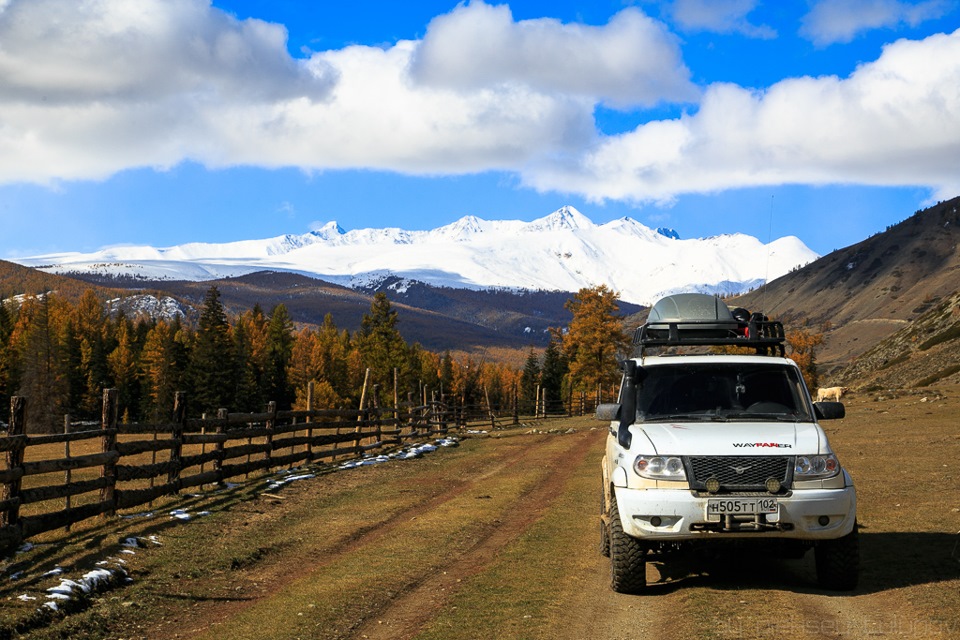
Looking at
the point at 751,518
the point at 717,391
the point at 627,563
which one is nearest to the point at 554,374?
the point at 717,391

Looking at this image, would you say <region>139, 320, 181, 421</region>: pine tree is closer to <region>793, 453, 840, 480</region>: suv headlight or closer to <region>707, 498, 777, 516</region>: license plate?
<region>707, 498, 777, 516</region>: license plate

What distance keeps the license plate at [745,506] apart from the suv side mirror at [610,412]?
2.11m

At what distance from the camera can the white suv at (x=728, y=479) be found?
8.91 meters

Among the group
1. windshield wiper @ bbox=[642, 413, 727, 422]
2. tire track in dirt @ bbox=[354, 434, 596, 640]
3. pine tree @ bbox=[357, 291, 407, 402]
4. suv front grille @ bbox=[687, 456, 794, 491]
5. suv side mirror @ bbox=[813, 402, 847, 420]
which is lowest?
tire track in dirt @ bbox=[354, 434, 596, 640]

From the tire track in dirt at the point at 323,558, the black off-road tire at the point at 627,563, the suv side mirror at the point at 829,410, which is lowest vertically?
the tire track in dirt at the point at 323,558

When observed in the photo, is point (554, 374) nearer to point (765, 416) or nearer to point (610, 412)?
point (610, 412)

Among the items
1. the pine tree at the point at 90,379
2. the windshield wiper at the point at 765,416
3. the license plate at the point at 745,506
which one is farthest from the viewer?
the pine tree at the point at 90,379

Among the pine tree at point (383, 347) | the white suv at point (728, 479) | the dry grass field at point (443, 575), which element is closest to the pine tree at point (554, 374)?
the pine tree at point (383, 347)

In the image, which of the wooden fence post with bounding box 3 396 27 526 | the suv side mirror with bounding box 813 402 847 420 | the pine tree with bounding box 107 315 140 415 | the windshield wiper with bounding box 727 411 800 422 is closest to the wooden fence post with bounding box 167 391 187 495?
the wooden fence post with bounding box 3 396 27 526

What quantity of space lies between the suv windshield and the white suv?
0.02 m

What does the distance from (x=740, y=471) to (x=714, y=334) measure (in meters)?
3.87

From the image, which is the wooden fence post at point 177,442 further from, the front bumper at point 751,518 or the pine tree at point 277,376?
the pine tree at point 277,376

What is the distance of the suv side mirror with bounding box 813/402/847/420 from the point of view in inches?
399

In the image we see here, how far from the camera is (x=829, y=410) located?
10.2m
